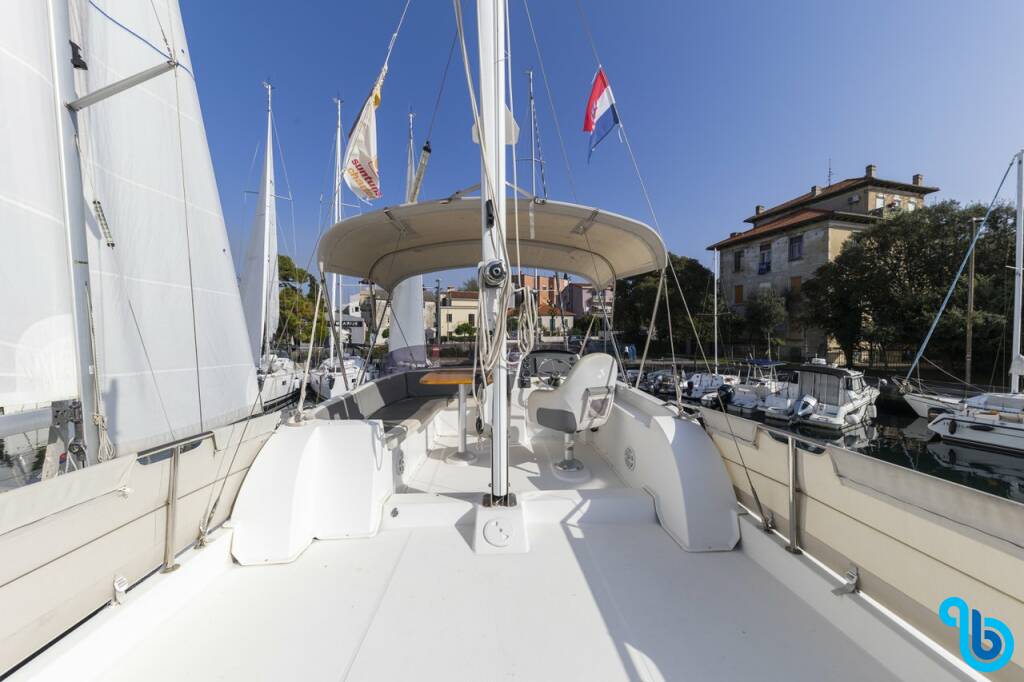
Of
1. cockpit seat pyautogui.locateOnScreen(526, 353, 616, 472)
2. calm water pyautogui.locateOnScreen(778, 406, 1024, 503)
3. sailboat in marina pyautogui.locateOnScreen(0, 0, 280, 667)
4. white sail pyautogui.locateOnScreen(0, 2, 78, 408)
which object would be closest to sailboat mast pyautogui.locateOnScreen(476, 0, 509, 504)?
cockpit seat pyautogui.locateOnScreen(526, 353, 616, 472)

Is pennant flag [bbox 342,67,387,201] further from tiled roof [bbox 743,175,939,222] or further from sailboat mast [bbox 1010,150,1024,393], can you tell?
tiled roof [bbox 743,175,939,222]

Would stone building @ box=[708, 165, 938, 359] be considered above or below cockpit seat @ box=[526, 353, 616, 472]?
above

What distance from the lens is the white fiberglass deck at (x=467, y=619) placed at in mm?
1306

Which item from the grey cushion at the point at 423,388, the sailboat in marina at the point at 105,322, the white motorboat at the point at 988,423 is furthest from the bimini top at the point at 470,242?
the white motorboat at the point at 988,423

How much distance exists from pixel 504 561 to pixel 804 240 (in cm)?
3314

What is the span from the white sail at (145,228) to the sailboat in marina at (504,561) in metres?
1.27

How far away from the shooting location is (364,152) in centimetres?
544

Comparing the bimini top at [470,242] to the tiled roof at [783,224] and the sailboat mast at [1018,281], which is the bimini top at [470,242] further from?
the tiled roof at [783,224]

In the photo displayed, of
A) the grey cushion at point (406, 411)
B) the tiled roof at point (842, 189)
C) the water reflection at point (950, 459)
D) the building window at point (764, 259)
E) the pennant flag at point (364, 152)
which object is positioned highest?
the tiled roof at point (842, 189)

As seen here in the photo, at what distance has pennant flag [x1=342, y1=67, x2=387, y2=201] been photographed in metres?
4.51

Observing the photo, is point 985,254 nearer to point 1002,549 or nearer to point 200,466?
point 1002,549

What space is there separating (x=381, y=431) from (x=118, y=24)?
189 inches

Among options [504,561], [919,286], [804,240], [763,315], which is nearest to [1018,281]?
[919,286]
